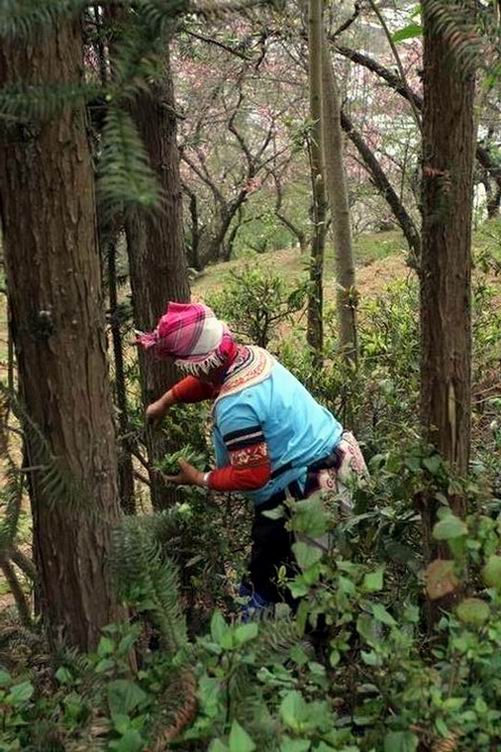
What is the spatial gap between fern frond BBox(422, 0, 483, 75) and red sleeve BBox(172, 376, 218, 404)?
1.83 metres

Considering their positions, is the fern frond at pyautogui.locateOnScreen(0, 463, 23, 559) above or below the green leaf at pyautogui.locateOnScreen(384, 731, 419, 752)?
above

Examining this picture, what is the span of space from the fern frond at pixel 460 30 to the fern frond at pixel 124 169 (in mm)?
617

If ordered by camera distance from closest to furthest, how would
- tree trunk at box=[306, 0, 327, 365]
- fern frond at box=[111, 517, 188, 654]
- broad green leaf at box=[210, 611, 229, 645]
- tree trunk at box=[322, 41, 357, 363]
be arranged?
broad green leaf at box=[210, 611, 229, 645] → fern frond at box=[111, 517, 188, 654] → tree trunk at box=[306, 0, 327, 365] → tree trunk at box=[322, 41, 357, 363]

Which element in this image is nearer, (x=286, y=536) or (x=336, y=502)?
(x=336, y=502)

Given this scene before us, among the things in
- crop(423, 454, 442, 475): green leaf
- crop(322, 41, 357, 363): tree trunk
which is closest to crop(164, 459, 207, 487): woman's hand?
→ crop(423, 454, 442, 475): green leaf

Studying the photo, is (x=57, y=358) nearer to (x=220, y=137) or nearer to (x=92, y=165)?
(x=92, y=165)

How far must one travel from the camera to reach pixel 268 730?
135 cm

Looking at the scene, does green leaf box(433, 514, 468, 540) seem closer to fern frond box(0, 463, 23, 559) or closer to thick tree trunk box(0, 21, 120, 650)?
thick tree trunk box(0, 21, 120, 650)

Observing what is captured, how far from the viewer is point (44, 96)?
124cm

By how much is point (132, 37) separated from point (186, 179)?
16.9 metres

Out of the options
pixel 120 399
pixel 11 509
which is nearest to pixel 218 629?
pixel 11 509

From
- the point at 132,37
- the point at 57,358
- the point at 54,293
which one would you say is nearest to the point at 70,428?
the point at 57,358

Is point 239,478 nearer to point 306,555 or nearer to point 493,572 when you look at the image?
point 306,555

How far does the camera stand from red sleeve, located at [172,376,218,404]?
3125mm
